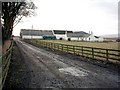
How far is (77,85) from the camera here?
8.02 metres

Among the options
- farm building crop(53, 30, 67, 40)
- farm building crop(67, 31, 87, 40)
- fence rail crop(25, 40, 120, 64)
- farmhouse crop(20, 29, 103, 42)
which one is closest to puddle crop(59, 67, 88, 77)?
fence rail crop(25, 40, 120, 64)

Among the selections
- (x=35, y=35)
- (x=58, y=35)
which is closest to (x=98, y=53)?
(x=35, y=35)

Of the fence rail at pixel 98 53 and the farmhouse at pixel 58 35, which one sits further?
the farmhouse at pixel 58 35

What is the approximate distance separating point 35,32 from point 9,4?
96.1 metres

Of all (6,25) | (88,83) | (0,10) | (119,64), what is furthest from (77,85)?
(6,25)

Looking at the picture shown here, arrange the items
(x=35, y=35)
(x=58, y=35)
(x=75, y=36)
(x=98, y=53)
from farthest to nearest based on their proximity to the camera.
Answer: (x=58, y=35) → (x=75, y=36) → (x=35, y=35) → (x=98, y=53)

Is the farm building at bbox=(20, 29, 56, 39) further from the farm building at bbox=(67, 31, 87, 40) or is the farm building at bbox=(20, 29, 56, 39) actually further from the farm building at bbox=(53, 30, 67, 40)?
the farm building at bbox=(67, 31, 87, 40)

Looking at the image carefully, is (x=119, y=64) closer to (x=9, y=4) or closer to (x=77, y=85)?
(x=77, y=85)

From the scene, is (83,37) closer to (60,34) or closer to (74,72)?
(60,34)

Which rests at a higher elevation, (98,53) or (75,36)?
(75,36)

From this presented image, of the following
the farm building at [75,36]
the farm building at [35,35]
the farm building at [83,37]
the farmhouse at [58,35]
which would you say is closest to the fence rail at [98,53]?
the farm building at [83,37]

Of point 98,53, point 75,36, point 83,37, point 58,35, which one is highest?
point 58,35

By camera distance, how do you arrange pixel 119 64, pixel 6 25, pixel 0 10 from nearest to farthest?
pixel 119 64 → pixel 0 10 → pixel 6 25

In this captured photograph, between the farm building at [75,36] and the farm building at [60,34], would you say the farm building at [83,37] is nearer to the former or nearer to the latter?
the farm building at [75,36]
